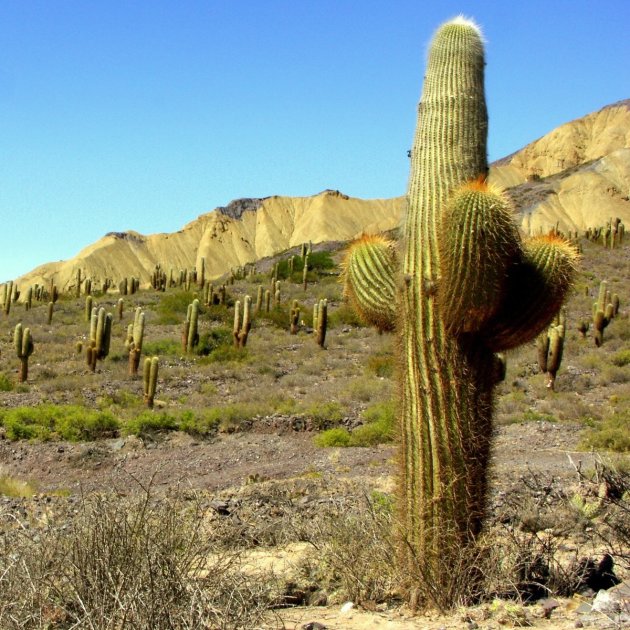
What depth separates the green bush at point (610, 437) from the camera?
48.5ft

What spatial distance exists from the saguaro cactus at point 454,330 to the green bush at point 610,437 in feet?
30.6

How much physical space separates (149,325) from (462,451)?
30.1m

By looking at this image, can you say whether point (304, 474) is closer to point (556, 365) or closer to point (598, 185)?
point (556, 365)

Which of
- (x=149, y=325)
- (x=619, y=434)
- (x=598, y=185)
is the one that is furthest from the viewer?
(x=598, y=185)

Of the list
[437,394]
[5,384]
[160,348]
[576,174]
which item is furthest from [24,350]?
[576,174]

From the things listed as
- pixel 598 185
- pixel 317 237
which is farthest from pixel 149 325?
pixel 317 237

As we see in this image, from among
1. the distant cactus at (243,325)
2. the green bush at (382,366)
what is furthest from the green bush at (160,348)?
the green bush at (382,366)

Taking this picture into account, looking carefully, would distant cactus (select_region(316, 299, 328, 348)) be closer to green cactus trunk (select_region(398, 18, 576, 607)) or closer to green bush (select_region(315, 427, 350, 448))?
green bush (select_region(315, 427, 350, 448))

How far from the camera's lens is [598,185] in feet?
260

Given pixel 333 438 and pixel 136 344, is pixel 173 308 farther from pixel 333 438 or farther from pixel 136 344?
pixel 333 438

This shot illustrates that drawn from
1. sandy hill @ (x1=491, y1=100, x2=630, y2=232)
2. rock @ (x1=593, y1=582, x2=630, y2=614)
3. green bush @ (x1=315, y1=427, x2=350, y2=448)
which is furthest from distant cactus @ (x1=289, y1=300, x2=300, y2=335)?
sandy hill @ (x1=491, y1=100, x2=630, y2=232)

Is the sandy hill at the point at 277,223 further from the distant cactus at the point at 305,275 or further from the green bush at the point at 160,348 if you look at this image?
the green bush at the point at 160,348

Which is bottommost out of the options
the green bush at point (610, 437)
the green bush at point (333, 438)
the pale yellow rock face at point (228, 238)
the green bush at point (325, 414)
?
the green bush at point (333, 438)

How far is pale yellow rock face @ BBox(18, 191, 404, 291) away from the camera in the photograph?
103750 mm
